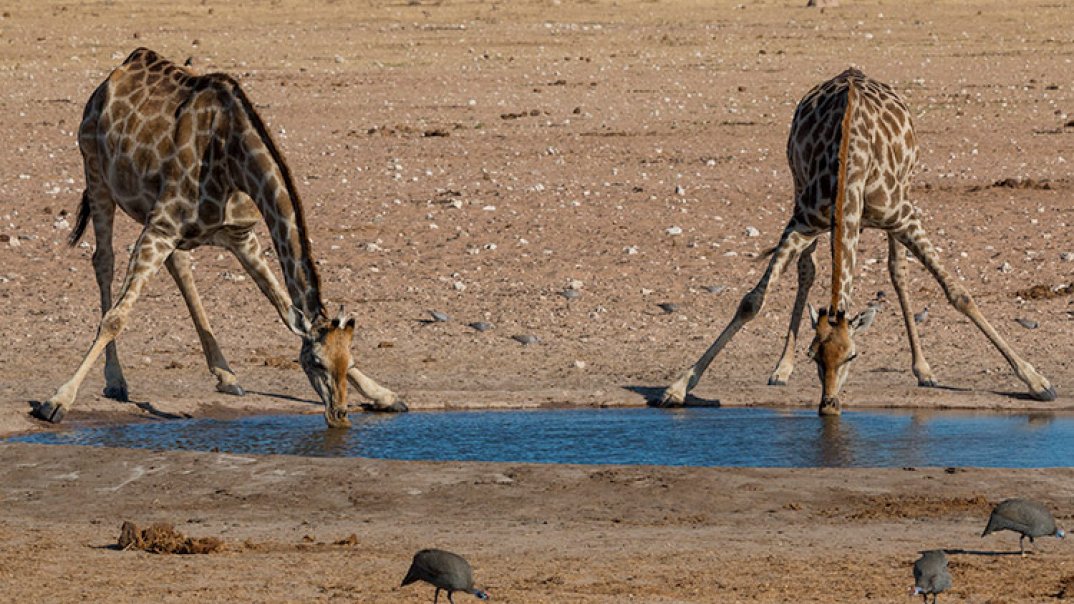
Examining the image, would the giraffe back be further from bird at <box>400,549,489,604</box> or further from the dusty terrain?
bird at <box>400,549,489,604</box>

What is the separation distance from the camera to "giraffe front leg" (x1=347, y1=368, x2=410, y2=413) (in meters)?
12.5

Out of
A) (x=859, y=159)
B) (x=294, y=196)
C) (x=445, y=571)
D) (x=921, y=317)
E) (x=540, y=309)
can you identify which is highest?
(x=859, y=159)

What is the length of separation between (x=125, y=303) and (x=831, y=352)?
4.38 meters

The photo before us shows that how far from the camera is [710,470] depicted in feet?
33.5

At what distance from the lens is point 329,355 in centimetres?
1131

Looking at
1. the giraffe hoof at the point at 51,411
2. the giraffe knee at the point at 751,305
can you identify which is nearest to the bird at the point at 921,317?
the giraffe knee at the point at 751,305

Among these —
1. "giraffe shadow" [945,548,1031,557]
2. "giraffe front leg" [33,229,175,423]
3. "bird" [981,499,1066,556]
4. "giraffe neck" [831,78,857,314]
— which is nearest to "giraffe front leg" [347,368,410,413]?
"giraffe front leg" [33,229,175,423]

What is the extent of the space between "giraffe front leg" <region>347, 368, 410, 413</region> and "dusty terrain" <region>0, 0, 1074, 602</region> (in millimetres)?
330

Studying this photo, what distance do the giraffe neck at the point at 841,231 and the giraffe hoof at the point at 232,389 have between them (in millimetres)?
3948

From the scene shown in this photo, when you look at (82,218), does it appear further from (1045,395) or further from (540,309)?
(1045,395)

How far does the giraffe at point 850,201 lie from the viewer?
42.4 ft

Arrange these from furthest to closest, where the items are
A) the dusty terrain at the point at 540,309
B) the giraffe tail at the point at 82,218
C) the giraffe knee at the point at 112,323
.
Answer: the giraffe tail at the point at 82,218 → the giraffe knee at the point at 112,323 → the dusty terrain at the point at 540,309

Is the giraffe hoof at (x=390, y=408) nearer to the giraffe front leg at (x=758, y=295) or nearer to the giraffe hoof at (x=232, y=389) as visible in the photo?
the giraffe hoof at (x=232, y=389)

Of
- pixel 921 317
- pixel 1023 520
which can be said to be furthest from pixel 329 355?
pixel 921 317
